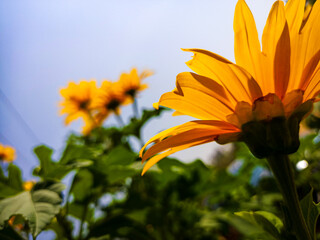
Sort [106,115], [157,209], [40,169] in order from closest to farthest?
[40,169] < [157,209] < [106,115]

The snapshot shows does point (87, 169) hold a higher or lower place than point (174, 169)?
higher

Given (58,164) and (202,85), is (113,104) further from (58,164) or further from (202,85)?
(202,85)

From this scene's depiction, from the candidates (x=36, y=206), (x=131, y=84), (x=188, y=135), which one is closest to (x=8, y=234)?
(x=36, y=206)

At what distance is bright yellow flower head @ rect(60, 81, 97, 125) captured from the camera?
1.42 metres

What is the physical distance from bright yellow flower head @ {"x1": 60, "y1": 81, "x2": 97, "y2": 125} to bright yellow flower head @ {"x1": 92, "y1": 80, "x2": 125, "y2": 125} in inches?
2.0

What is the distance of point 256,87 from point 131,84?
1.05 m

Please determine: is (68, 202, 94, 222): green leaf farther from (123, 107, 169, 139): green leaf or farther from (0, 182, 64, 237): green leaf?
(123, 107, 169, 139): green leaf

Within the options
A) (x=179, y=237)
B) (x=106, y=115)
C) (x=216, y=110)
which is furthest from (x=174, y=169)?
(x=106, y=115)

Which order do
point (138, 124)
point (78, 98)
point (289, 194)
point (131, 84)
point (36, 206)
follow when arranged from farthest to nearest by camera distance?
point (78, 98) → point (131, 84) → point (138, 124) → point (36, 206) → point (289, 194)

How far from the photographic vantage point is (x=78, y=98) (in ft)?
4.71

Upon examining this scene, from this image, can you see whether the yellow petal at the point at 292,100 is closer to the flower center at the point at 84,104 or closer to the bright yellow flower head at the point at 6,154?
the flower center at the point at 84,104

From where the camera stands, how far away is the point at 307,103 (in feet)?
1.01

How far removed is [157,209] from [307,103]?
0.55 metres

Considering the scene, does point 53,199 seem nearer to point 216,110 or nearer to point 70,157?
point 70,157
